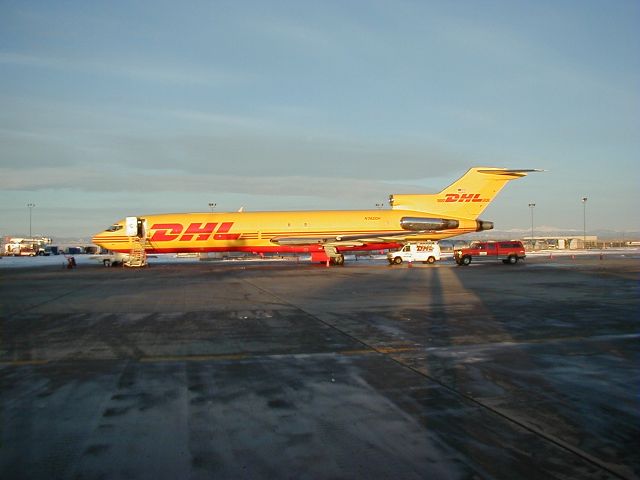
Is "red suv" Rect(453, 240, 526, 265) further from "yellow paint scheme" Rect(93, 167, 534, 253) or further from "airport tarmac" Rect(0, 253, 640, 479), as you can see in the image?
"airport tarmac" Rect(0, 253, 640, 479)

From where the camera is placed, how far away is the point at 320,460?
4.89 meters

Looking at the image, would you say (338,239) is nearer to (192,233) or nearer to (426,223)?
(426,223)

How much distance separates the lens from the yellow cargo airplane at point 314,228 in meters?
41.9

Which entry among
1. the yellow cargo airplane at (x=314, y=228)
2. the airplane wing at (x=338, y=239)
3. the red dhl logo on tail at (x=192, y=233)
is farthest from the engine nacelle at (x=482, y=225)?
the red dhl logo on tail at (x=192, y=233)

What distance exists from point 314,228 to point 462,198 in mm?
11843

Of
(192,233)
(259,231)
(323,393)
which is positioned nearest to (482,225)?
(259,231)

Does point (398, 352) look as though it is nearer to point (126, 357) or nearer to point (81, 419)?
point (126, 357)

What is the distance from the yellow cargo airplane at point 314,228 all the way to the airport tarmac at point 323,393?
2682 cm

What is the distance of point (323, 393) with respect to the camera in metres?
7.02

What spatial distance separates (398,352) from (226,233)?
33.6 meters

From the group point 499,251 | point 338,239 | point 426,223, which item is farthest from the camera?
point 499,251

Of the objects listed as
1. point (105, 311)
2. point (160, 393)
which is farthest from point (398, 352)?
point (105, 311)

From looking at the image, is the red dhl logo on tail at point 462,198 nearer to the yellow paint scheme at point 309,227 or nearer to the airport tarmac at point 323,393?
the yellow paint scheme at point 309,227

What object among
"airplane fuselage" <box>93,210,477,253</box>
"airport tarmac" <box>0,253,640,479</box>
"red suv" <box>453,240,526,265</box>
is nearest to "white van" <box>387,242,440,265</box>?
"airplane fuselage" <box>93,210,477,253</box>
